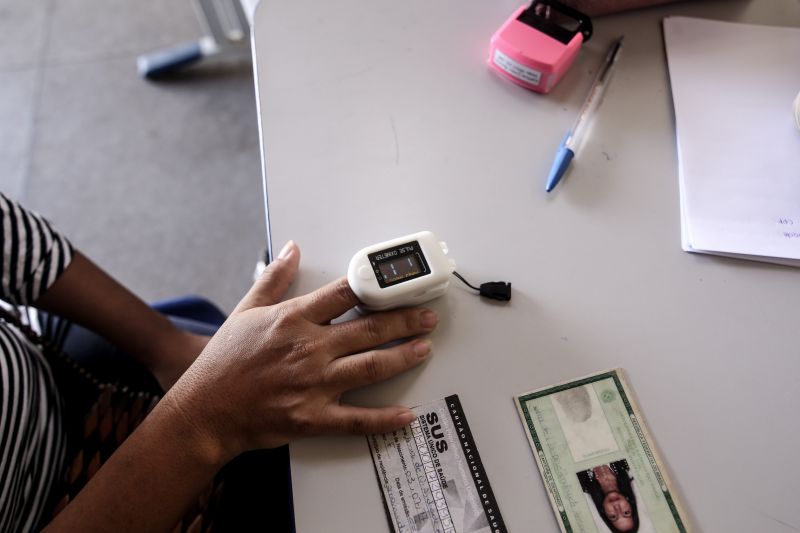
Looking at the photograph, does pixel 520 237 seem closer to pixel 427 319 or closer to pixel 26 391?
pixel 427 319

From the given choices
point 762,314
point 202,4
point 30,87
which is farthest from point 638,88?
point 30,87

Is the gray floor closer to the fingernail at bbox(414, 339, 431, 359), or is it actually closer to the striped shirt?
the striped shirt

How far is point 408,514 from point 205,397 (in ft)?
0.80

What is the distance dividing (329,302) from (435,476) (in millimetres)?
209

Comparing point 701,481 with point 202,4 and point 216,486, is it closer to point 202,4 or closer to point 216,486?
point 216,486

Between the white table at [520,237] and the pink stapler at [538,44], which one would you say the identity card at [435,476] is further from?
the pink stapler at [538,44]

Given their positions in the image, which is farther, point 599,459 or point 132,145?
point 132,145

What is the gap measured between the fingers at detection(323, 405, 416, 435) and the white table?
20 millimetres

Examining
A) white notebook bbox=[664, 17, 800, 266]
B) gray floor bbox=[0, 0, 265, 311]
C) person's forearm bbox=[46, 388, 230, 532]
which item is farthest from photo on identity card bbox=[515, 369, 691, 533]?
gray floor bbox=[0, 0, 265, 311]

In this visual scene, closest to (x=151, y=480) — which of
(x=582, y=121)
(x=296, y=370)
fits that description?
(x=296, y=370)

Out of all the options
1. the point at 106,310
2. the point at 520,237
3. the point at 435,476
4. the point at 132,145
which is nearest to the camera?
the point at 435,476

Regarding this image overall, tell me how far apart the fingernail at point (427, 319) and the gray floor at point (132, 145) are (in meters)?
1.03

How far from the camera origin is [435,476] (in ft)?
1.92

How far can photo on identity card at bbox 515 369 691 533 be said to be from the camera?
1.85 feet
